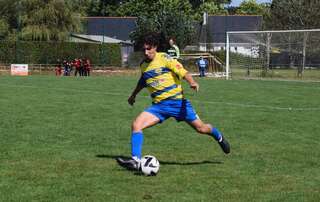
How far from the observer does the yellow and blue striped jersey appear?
8.10 meters

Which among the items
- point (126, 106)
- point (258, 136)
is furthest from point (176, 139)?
point (126, 106)

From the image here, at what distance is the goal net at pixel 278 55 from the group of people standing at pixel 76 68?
13527mm

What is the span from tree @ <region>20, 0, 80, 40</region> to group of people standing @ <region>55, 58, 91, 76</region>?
277 inches

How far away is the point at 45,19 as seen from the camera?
58750 millimetres

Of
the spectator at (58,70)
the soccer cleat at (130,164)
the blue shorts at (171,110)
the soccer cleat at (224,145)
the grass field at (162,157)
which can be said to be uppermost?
the blue shorts at (171,110)

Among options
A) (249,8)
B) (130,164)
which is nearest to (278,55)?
(130,164)

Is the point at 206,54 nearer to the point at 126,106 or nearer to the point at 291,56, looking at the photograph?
the point at 291,56

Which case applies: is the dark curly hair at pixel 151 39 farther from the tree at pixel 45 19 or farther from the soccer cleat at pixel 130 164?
the tree at pixel 45 19

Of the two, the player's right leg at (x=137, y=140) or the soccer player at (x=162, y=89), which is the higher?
the soccer player at (x=162, y=89)

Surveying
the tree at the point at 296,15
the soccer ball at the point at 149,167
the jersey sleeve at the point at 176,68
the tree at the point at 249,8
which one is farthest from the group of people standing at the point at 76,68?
the tree at the point at 249,8

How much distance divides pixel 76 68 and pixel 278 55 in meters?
18.5

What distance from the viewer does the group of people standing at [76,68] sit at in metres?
48.8

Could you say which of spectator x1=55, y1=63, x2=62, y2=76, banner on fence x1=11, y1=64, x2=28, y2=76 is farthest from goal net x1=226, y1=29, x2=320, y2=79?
banner on fence x1=11, y1=64, x2=28, y2=76

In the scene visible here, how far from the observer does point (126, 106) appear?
1773 cm
